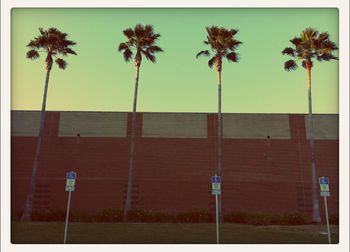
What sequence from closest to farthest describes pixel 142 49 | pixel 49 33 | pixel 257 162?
pixel 49 33, pixel 142 49, pixel 257 162

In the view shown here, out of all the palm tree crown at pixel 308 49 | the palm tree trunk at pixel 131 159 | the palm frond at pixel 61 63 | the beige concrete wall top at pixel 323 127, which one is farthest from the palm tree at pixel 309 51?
the palm frond at pixel 61 63

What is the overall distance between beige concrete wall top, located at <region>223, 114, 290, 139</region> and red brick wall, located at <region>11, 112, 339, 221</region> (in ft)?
1.66

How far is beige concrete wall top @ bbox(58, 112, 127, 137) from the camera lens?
38.4 metres

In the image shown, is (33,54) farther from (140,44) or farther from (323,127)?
(323,127)

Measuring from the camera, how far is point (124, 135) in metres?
38.3

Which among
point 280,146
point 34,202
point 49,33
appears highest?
point 49,33

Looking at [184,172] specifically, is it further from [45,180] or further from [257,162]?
[45,180]

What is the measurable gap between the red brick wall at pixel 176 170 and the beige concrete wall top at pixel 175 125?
44 cm

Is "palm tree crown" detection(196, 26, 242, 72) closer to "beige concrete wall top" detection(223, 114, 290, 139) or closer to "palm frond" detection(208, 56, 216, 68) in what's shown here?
"palm frond" detection(208, 56, 216, 68)

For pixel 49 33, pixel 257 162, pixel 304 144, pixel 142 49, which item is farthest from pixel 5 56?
pixel 304 144

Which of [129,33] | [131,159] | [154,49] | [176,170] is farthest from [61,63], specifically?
[176,170]

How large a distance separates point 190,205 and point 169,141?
553 centimetres

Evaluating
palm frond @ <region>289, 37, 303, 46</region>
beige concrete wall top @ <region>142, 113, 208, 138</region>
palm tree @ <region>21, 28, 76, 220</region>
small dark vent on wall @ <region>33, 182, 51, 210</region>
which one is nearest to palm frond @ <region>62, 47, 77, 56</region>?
palm tree @ <region>21, 28, 76, 220</region>

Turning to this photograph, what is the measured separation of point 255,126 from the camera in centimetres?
3875
